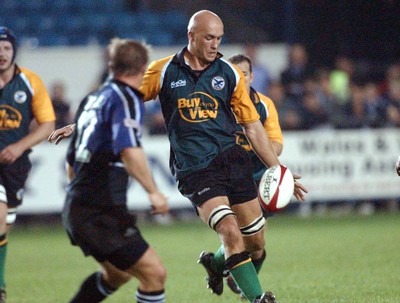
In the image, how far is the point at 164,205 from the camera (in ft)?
17.3

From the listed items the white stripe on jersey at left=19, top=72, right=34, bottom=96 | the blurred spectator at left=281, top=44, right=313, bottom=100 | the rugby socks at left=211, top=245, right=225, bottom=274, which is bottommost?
the blurred spectator at left=281, top=44, right=313, bottom=100

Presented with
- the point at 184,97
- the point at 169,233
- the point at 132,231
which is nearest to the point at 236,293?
the point at 184,97

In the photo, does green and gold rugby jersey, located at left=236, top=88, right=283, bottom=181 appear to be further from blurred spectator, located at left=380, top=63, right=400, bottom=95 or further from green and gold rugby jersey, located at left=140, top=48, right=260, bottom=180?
blurred spectator, located at left=380, top=63, right=400, bottom=95

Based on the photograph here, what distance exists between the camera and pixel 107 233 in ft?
18.5

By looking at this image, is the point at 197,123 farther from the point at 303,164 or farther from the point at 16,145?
the point at 303,164

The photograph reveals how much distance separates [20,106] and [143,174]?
121 inches

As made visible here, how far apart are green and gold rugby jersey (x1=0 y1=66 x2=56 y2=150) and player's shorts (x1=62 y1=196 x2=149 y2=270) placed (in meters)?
2.56

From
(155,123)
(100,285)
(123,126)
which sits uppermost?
(123,126)

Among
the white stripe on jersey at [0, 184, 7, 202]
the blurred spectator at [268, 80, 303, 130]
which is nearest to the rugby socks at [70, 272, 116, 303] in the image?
the white stripe on jersey at [0, 184, 7, 202]

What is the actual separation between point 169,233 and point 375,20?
22.7ft

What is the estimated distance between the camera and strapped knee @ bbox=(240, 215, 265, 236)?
23.5ft

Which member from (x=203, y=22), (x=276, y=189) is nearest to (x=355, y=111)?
(x=203, y=22)

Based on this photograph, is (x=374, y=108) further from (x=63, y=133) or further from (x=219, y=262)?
(x=63, y=133)

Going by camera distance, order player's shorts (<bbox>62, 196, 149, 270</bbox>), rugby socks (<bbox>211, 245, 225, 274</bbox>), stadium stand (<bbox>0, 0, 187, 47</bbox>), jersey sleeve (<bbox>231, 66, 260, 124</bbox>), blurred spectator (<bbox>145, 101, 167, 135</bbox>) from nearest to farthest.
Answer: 1. player's shorts (<bbox>62, 196, 149, 270</bbox>)
2. jersey sleeve (<bbox>231, 66, 260, 124</bbox>)
3. rugby socks (<bbox>211, 245, 225, 274</bbox>)
4. blurred spectator (<bbox>145, 101, 167, 135</bbox>)
5. stadium stand (<bbox>0, 0, 187, 47</bbox>)
